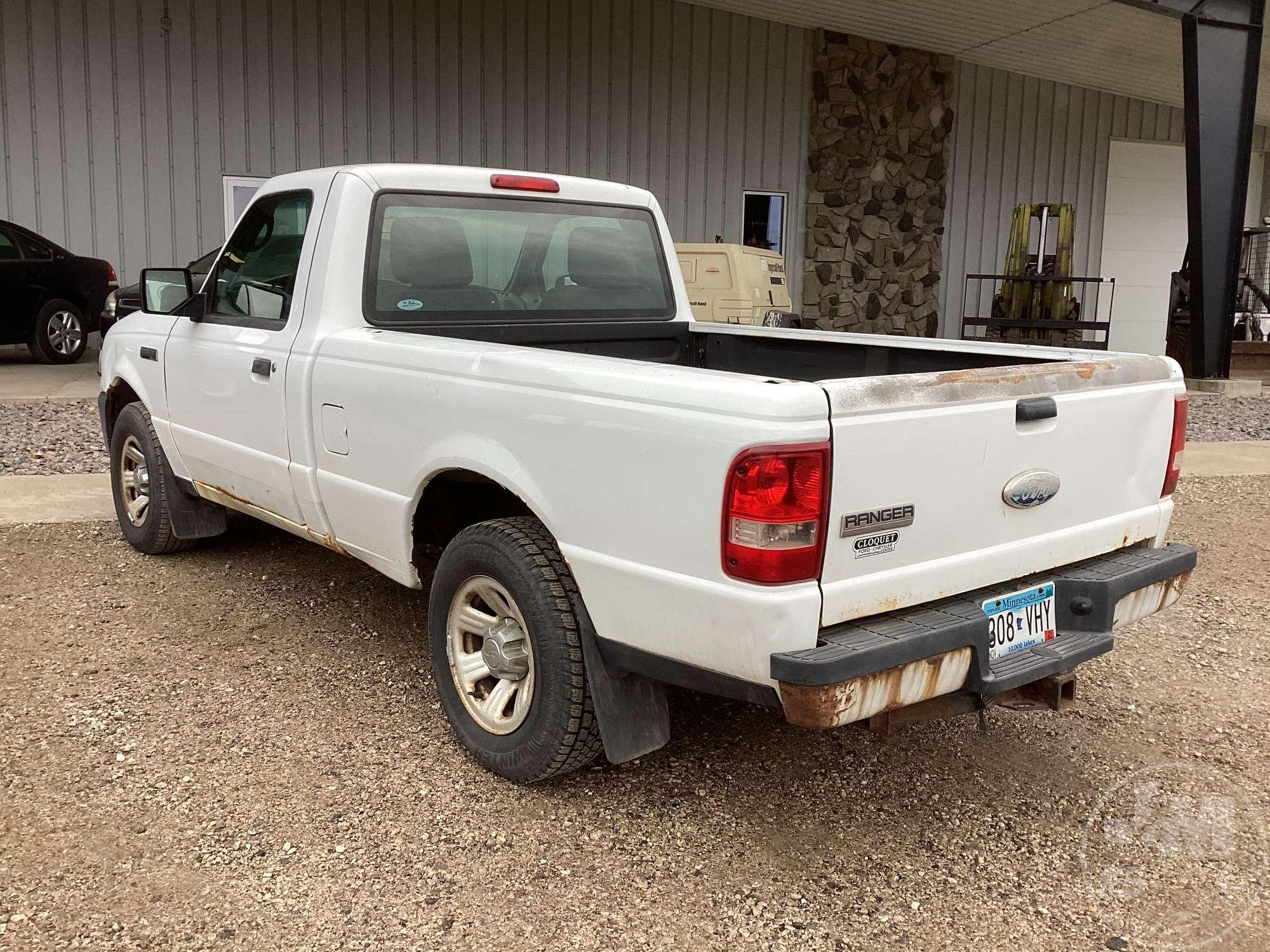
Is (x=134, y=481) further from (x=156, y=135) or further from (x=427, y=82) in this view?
(x=427, y=82)

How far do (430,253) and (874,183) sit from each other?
14.0m

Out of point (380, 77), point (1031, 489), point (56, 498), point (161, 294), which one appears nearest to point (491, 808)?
point (1031, 489)

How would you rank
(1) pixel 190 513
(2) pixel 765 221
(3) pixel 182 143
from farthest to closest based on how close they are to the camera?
(2) pixel 765 221
(3) pixel 182 143
(1) pixel 190 513

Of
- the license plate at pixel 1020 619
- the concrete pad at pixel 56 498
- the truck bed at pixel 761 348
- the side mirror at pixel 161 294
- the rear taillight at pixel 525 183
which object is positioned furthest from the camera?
the concrete pad at pixel 56 498

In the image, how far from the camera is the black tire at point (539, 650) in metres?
2.99

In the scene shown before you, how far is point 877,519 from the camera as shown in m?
2.62

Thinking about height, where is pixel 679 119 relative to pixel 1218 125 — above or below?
above

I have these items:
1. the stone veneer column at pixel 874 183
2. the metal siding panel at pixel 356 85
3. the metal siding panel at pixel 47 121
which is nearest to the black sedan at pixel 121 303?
the metal siding panel at pixel 47 121

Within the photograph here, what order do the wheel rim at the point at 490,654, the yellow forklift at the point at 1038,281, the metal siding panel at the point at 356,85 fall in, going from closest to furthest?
1. the wheel rim at the point at 490,654
2. the metal siding panel at the point at 356,85
3. the yellow forklift at the point at 1038,281

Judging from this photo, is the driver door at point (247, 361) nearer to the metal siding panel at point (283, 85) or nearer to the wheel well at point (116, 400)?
the wheel well at point (116, 400)

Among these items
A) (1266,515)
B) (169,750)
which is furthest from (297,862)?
(1266,515)

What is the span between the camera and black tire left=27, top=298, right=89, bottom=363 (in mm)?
12633

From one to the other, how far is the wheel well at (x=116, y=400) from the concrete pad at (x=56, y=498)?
0.71 m

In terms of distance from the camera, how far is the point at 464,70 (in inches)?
568
